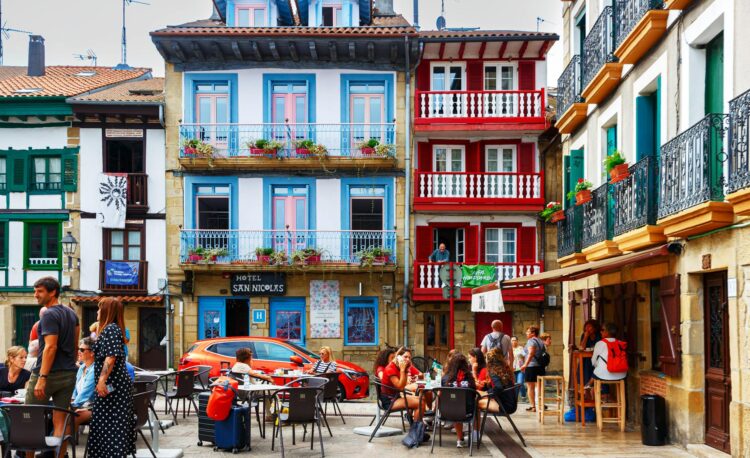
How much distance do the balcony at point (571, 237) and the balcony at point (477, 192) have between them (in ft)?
25.6

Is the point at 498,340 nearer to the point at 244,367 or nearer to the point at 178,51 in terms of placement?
the point at 244,367

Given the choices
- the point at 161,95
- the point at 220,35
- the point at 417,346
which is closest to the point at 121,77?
the point at 161,95

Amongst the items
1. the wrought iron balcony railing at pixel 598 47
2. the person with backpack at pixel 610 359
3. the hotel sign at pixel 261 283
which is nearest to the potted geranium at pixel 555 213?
the wrought iron balcony railing at pixel 598 47

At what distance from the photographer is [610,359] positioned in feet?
47.1

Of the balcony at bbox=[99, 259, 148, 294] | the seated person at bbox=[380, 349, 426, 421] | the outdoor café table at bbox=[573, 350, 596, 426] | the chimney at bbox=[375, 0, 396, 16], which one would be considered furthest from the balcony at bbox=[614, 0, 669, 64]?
the chimney at bbox=[375, 0, 396, 16]

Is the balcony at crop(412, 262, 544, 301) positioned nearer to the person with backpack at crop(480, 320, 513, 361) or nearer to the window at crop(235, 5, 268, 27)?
the window at crop(235, 5, 268, 27)

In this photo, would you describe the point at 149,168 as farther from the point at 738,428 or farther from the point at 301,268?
the point at 738,428

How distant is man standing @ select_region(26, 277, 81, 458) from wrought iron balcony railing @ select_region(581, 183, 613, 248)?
31.0 ft

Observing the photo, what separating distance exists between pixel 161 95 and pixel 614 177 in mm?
18251

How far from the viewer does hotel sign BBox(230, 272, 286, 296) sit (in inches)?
1099

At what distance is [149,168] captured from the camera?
28.5 m

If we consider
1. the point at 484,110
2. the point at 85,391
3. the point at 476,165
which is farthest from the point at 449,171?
the point at 85,391

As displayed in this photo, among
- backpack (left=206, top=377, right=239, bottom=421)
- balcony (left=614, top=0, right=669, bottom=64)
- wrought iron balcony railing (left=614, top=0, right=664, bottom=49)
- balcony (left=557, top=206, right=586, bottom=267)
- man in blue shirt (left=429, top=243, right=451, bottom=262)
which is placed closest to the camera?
backpack (left=206, top=377, right=239, bottom=421)

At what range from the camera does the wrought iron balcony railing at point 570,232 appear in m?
18.2
